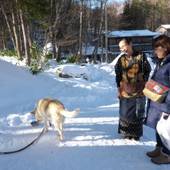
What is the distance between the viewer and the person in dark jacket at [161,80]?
5.95 metres

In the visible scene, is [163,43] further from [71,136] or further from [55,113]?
[71,136]

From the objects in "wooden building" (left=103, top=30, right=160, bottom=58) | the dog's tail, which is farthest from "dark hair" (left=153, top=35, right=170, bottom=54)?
"wooden building" (left=103, top=30, right=160, bottom=58)

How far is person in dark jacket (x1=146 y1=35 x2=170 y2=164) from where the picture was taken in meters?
5.95

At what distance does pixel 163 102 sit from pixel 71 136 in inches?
96.3

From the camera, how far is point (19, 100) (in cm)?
1188

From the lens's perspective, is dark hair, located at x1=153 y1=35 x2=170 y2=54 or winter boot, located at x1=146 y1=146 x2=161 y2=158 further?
winter boot, located at x1=146 y1=146 x2=161 y2=158

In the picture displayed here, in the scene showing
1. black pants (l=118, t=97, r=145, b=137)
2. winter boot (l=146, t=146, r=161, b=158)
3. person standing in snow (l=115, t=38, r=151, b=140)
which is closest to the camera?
winter boot (l=146, t=146, r=161, b=158)

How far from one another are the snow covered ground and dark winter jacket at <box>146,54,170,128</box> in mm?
650

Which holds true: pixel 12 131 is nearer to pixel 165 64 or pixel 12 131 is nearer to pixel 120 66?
pixel 120 66

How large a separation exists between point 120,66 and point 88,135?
4.70ft

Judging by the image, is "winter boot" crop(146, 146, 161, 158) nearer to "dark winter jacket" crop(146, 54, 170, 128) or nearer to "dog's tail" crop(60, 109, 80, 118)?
"dark winter jacket" crop(146, 54, 170, 128)

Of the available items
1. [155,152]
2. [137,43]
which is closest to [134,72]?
[155,152]

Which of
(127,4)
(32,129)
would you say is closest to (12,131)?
(32,129)

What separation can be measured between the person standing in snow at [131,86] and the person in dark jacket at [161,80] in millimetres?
1115
